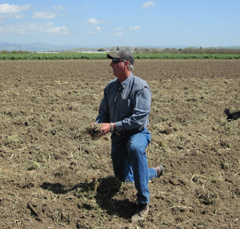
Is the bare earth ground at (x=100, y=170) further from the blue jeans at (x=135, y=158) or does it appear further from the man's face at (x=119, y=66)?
the man's face at (x=119, y=66)

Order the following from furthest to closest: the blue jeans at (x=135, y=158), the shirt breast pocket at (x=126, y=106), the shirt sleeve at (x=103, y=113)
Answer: the shirt sleeve at (x=103, y=113), the shirt breast pocket at (x=126, y=106), the blue jeans at (x=135, y=158)

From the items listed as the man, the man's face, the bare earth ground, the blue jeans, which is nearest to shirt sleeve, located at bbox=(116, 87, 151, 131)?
the man

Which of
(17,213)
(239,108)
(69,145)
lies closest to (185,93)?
(239,108)

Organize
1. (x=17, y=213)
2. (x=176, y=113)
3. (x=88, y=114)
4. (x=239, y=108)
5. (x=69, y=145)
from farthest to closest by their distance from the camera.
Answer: (x=239, y=108)
(x=176, y=113)
(x=88, y=114)
(x=69, y=145)
(x=17, y=213)

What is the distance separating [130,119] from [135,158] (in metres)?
0.47

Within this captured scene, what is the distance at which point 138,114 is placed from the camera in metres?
3.49

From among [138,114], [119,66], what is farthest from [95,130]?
[119,66]

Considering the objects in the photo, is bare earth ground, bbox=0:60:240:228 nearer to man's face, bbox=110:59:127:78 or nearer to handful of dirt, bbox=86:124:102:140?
handful of dirt, bbox=86:124:102:140

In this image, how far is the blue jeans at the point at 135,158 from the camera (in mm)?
3385

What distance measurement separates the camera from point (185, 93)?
11016 mm

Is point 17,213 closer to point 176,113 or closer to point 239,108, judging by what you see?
point 176,113

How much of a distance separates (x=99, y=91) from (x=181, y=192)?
23.5ft

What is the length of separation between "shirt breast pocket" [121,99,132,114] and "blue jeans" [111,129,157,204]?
0.30m

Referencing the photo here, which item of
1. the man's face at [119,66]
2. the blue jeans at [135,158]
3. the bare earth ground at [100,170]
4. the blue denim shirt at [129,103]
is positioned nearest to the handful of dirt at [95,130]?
the blue denim shirt at [129,103]
